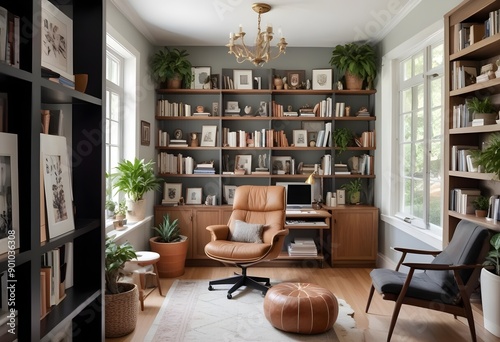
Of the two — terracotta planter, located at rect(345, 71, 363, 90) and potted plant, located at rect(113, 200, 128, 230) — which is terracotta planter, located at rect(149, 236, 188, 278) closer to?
potted plant, located at rect(113, 200, 128, 230)

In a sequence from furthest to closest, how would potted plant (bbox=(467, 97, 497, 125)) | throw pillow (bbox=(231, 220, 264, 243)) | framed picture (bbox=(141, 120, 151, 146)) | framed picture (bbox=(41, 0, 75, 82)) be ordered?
1. framed picture (bbox=(141, 120, 151, 146))
2. throw pillow (bbox=(231, 220, 264, 243))
3. potted plant (bbox=(467, 97, 497, 125))
4. framed picture (bbox=(41, 0, 75, 82))

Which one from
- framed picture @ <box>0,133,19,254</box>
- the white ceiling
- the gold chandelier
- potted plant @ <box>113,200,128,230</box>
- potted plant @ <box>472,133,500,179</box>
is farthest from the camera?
the white ceiling

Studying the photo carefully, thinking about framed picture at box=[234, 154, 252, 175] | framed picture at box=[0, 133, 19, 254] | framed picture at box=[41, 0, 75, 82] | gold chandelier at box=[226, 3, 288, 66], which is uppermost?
gold chandelier at box=[226, 3, 288, 66]

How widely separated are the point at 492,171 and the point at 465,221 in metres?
0.52

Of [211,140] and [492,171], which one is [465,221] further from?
[211,140]

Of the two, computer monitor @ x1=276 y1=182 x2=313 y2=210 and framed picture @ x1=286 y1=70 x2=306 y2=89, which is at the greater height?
framed picture @ x1=286 y1=70 x2=306 y2=89

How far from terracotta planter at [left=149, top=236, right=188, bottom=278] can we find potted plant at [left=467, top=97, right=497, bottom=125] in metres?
3.13

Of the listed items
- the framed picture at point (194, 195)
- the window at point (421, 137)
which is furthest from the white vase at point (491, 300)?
the framed picture at point (194, 195)

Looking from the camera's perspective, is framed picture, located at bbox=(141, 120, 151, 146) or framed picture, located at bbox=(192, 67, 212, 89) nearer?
framed picture, located at bbox=(141, 120, 151, 146)

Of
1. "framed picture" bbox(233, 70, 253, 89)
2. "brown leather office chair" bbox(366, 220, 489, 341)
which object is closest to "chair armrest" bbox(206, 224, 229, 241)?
"brown leather office chair" bbox(366, 220, 489, 341)

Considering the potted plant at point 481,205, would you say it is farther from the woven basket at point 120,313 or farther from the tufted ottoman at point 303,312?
the woven basket at point 120,313

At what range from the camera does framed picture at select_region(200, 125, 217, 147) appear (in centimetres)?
506

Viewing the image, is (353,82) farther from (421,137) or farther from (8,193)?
(8,193)

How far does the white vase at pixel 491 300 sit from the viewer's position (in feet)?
8.36
